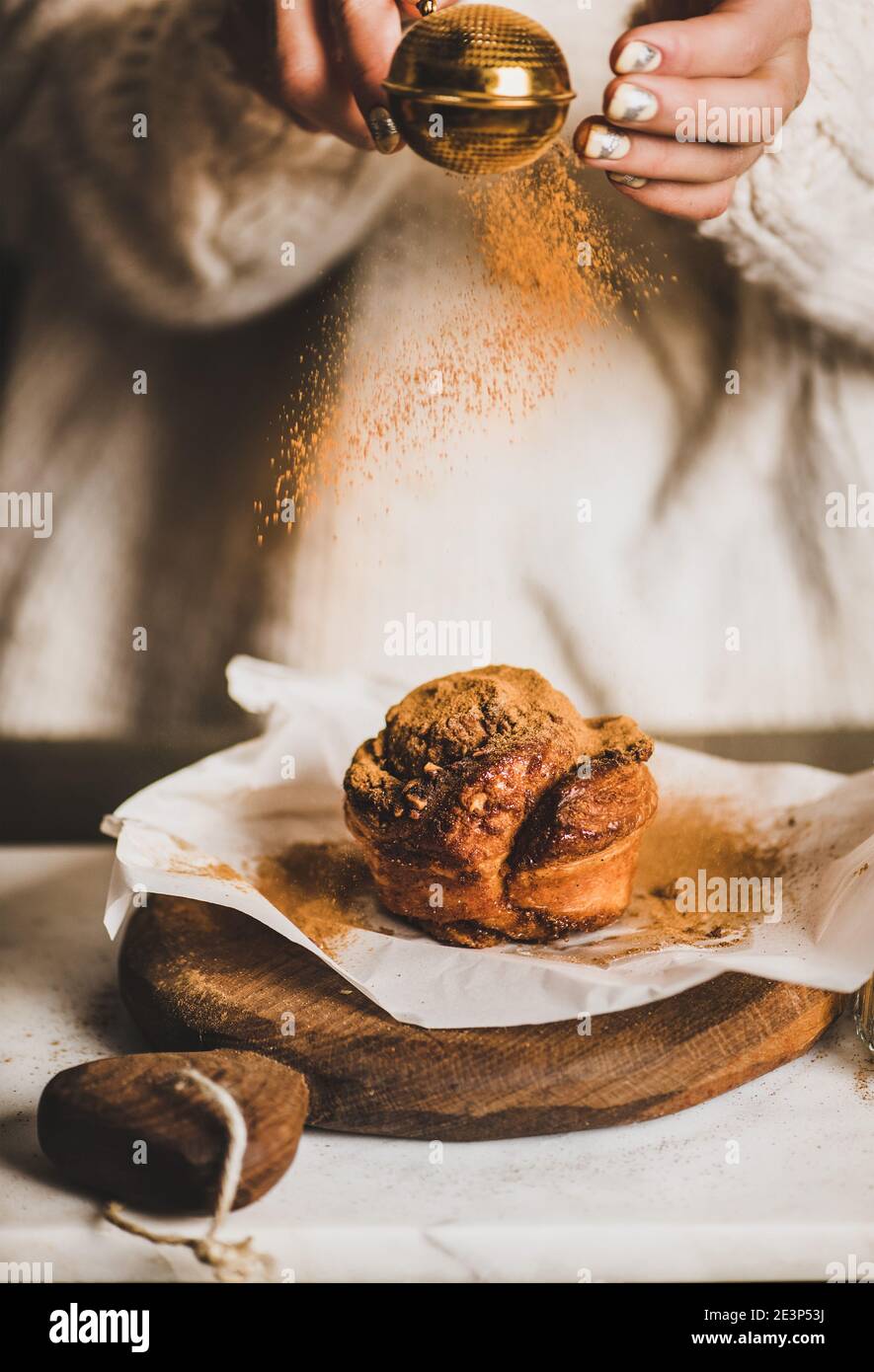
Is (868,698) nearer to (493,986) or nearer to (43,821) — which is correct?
(493,986)

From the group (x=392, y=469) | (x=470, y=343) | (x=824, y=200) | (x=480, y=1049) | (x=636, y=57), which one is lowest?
(x=480, y=1049)

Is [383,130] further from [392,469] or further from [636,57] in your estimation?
[392,469]

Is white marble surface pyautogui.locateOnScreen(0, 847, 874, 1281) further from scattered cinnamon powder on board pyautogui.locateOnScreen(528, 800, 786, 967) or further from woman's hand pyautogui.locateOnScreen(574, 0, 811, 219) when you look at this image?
woman's hand pyautogui.locateOnScreen(574, 0, 811, 219)

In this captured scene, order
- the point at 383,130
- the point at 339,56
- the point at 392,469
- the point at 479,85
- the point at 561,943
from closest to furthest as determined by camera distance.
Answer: the point at 479,85 → the point at 383,130 → the point at 561,943 → the point at 339,56 → the point at 392,469

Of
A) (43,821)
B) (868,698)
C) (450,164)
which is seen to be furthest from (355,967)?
(868,698)

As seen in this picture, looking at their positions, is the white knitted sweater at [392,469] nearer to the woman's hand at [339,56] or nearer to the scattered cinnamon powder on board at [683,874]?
the woman's hand at [339,56]

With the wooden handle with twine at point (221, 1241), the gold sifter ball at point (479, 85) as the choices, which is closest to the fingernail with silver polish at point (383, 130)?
the gold sifter ball at point (479, 85)

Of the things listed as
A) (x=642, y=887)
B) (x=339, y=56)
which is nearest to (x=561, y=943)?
(x=642, y=887)

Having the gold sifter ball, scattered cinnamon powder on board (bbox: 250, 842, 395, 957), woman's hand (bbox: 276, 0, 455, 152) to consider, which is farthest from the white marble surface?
woman's hand (bbox: 276, 0, 455, 152)
